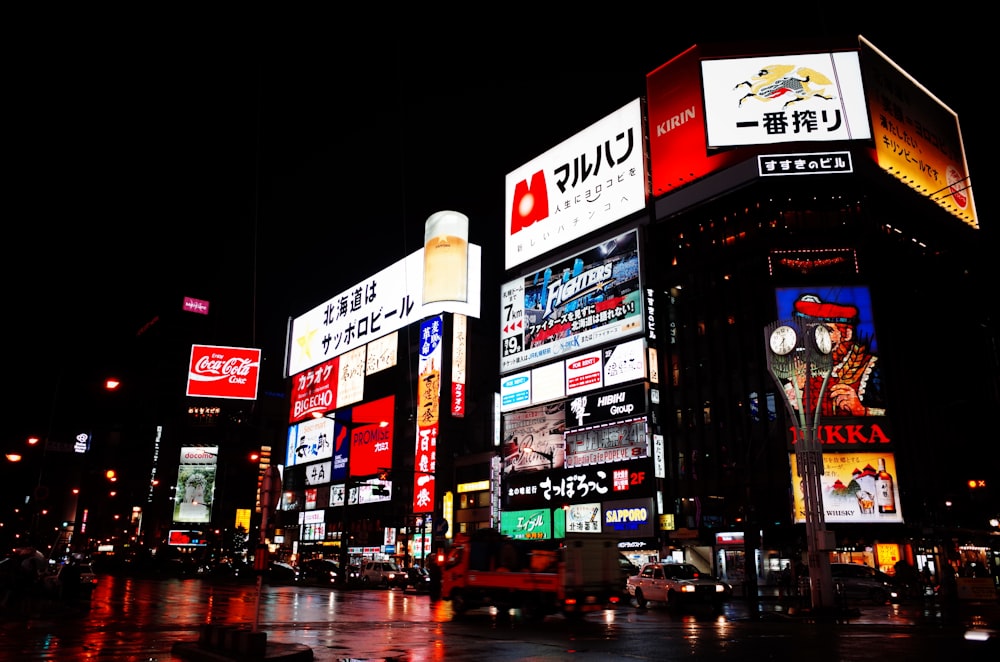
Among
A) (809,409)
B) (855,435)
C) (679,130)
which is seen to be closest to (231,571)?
(855,435)

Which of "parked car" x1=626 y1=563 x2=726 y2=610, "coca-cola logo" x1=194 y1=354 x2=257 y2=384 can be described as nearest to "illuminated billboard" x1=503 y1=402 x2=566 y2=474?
"parked car" x1=626 y1=563 x2=726 y2=610

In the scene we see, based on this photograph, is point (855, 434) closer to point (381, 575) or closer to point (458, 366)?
point (381, 575)

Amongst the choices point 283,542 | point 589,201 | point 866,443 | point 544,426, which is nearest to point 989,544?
point 866,443

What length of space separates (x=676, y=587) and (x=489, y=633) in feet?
34.1

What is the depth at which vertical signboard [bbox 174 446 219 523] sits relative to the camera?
3182 inches

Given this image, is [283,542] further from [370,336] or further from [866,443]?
[866,443]

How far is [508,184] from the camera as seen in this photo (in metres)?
60.9

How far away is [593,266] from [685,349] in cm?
1582

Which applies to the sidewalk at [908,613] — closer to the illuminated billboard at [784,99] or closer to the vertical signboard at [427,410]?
the illuminated billboard at [784,99]

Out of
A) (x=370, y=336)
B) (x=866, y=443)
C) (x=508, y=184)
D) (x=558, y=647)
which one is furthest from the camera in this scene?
(x=370, y=336)

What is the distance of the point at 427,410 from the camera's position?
62781 millimetres

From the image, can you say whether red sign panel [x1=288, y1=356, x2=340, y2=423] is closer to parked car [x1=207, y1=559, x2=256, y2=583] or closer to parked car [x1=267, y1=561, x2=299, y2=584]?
parked car [x1=207, y1=559, x2=256, y2=583]

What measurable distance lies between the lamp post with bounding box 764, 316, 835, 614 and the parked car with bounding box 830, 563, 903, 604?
16.8 ft

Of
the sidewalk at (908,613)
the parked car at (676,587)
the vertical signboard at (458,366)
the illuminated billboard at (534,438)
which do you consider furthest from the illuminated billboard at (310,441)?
the sidewalk at (908,613)
